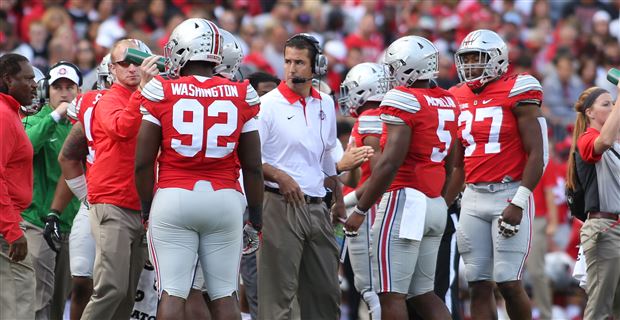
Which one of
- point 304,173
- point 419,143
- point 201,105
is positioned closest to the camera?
point 201,105

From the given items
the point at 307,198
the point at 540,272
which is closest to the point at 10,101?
the point at 307,198

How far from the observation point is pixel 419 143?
803 cm

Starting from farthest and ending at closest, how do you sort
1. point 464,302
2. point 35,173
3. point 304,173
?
point 464,302
point 35,173
point 304,173

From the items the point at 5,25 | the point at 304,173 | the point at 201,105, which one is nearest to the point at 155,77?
the point at 201,105

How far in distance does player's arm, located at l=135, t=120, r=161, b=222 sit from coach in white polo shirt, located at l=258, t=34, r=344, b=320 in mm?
1269

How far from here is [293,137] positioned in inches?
337

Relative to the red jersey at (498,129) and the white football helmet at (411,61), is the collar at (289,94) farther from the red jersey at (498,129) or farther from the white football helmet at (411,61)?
the red jersey at (498,129)

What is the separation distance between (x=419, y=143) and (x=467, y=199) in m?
0.95

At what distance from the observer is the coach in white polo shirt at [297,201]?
27.8 feet

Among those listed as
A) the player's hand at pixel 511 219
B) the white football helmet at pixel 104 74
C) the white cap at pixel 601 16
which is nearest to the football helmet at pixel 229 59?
the white football helmet at pixel 104 74

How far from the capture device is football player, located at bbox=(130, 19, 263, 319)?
7.14 m

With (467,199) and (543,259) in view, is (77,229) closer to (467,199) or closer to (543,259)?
(467,199)

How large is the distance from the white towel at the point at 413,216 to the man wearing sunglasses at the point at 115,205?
6.30 feet

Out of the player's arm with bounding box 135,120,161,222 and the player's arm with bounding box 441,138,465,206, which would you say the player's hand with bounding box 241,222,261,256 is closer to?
the player's arm with bounding box 135,120,161,222
